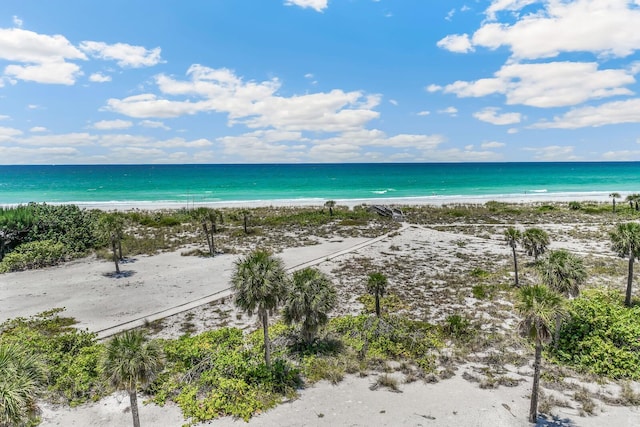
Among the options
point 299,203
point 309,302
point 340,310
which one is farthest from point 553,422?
point 299,203

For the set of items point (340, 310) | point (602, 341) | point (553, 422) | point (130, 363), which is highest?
point (130, 363)

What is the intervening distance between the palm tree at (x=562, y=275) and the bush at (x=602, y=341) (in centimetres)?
79

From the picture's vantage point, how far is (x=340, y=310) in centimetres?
2538

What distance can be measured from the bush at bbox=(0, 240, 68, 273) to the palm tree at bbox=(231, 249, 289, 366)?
30.5m

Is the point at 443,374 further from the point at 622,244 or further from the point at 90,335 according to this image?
the point at 90,335

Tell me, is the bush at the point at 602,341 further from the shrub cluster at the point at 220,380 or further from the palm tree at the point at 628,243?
the shrub cluster at the point at 220,380

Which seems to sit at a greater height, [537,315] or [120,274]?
[537,315]

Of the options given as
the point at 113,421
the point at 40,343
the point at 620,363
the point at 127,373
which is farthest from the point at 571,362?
the point at 40,343

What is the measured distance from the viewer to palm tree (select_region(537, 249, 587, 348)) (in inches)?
754

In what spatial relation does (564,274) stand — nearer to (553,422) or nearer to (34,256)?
(553,422)

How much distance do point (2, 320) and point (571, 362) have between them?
1349 inches

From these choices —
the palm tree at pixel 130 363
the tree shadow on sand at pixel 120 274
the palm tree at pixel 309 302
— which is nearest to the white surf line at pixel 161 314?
the palm tree at pixel 309 302

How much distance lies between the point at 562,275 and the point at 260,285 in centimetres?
1584

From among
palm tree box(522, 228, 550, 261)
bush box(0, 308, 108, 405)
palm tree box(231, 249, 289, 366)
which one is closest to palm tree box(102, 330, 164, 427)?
bush box(0, 308, 108, 405)
